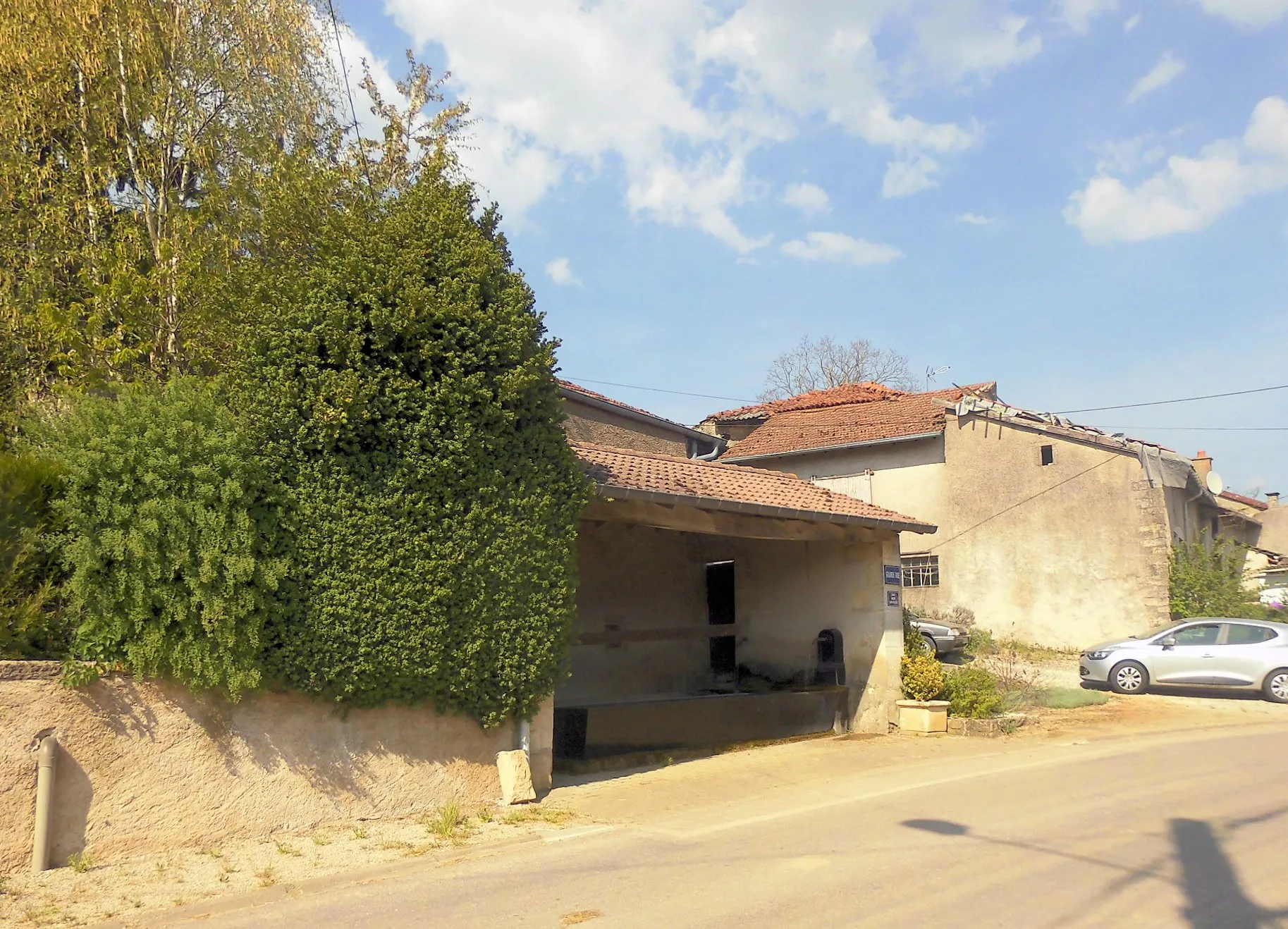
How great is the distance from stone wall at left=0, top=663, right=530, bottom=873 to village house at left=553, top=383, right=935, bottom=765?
2661mm

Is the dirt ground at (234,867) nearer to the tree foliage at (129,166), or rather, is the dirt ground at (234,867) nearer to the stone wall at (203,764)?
the stone wall at (203,764)

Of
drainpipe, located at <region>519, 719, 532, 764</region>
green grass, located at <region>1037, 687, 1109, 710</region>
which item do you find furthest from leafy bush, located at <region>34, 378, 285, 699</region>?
green grass, located at <region>1037, 687, 1109, 710</region>

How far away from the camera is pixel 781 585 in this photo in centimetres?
1422

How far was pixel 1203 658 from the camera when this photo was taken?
604 inches

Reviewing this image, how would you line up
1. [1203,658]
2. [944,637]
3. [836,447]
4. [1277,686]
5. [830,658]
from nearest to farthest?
[830,658] → [1277,686] → [1203,658] → [944,637] → [836,447]

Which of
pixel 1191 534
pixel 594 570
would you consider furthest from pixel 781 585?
pixel 1191 534

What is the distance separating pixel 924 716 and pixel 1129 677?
19.6ft

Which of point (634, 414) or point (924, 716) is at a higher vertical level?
point (634, 414)

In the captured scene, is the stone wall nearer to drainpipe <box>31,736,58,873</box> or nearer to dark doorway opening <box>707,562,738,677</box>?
drainpipe <box>31,736,58,873</box>

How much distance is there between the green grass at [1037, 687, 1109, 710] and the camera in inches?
570

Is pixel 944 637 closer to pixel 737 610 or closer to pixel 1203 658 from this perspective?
pixel 1203 658

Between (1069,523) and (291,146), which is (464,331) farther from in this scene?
(1069,523)

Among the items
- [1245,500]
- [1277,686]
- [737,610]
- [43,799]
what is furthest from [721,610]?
[1245,500]

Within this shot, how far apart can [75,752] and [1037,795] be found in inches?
291
